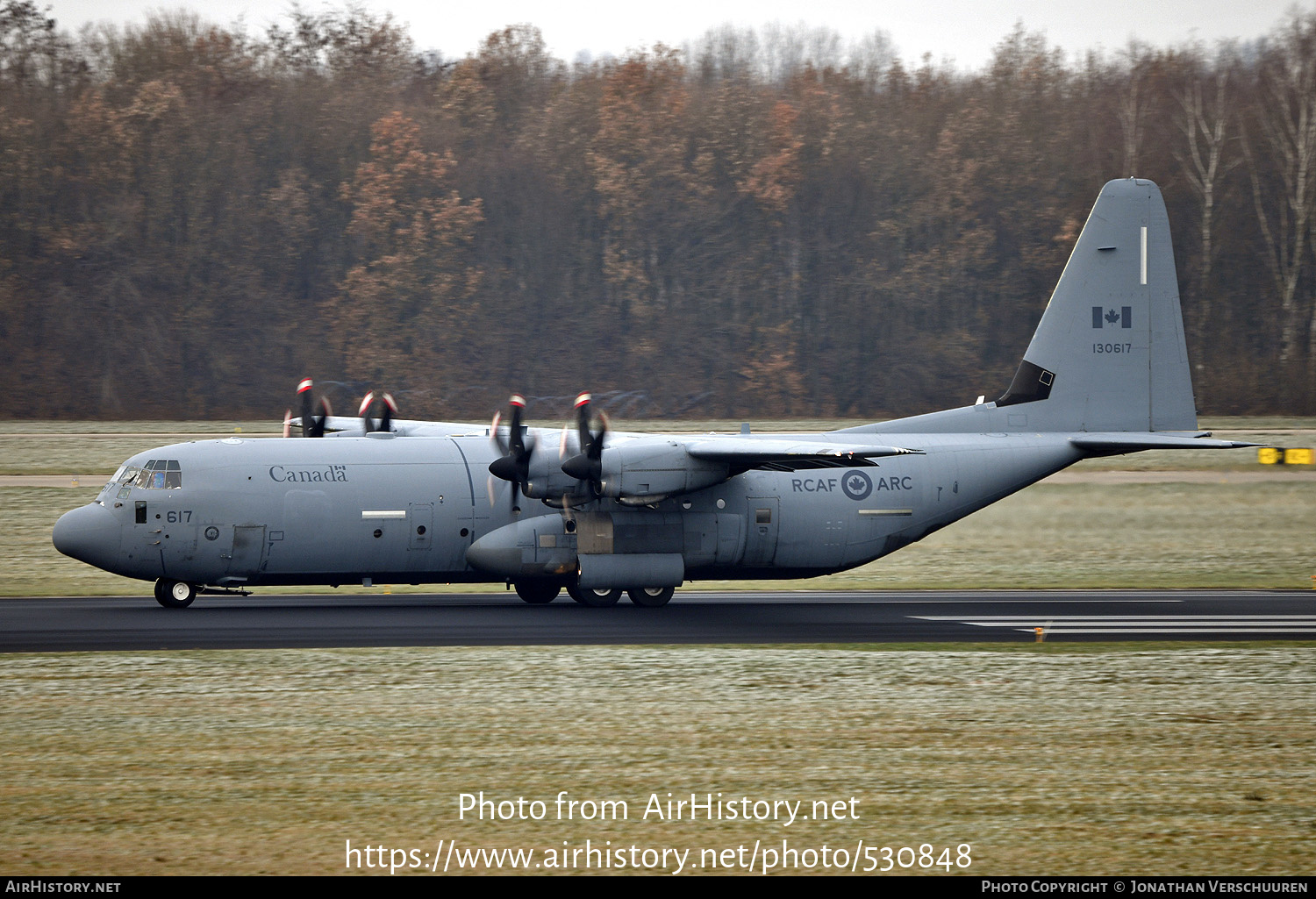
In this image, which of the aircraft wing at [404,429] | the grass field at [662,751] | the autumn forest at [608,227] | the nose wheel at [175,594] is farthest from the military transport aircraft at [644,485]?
the autumn forest at [608,227]

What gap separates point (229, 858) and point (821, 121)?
58421mm

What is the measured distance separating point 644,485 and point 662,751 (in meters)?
10.2

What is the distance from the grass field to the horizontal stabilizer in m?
6.42

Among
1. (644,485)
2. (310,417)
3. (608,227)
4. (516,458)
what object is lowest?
(644,485)

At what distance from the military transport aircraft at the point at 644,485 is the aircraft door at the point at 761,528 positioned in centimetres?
4

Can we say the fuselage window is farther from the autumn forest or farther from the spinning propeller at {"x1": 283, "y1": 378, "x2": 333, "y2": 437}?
the autumn forest

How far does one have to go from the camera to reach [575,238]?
60688mm

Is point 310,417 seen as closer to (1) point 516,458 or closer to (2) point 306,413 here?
(2) point 306,413

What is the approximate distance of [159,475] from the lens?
2220 cm

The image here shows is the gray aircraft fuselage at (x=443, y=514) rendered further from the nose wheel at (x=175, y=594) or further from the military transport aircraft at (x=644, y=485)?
the nose wheel at (x=175, y=594)

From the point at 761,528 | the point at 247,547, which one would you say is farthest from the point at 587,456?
the point at 247,547

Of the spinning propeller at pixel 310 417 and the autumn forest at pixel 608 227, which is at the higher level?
the autumn forest at pixel 608 227

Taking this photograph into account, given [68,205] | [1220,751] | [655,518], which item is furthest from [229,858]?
[68,205]

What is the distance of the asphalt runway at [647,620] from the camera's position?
62.9 feet
